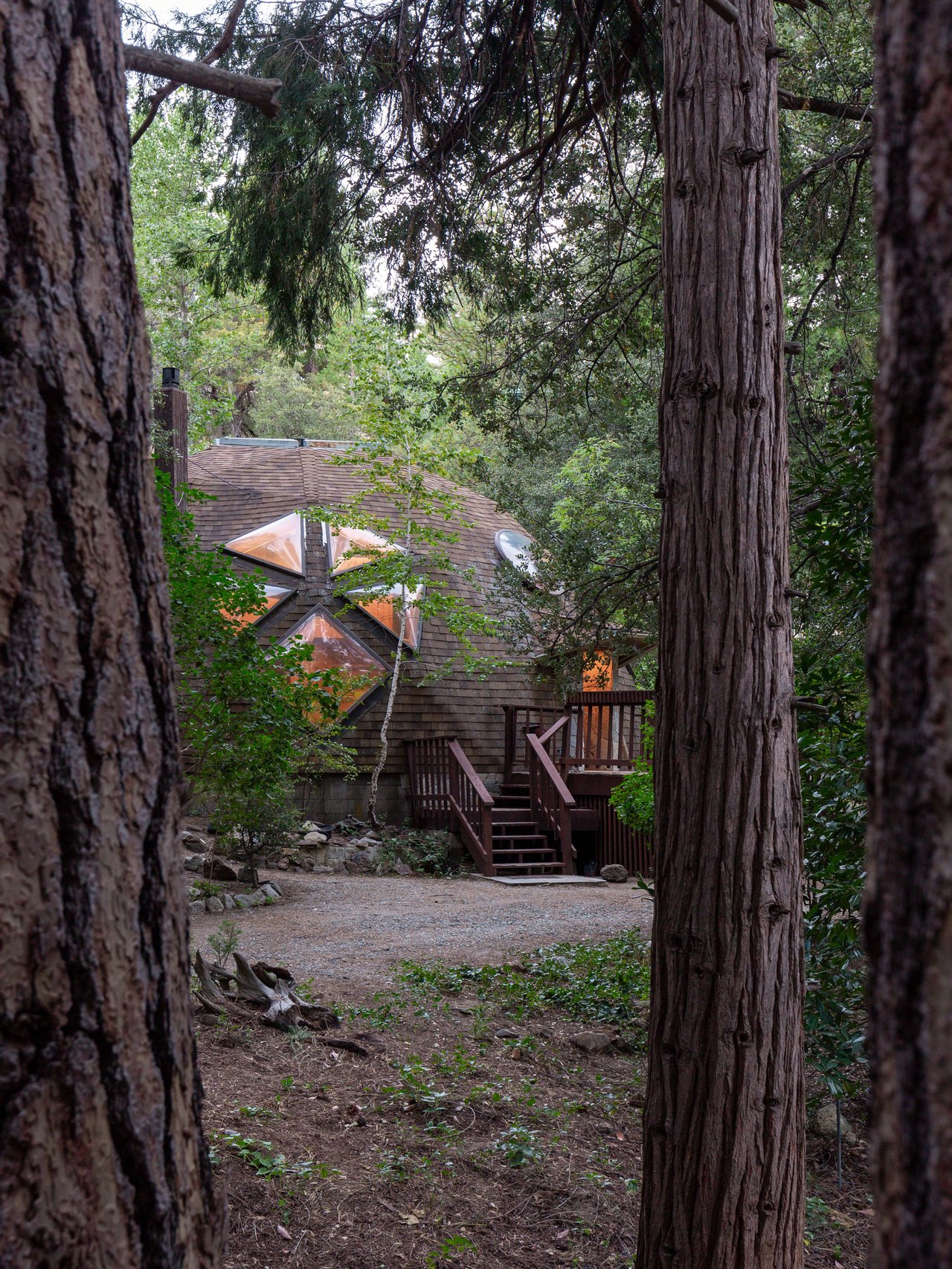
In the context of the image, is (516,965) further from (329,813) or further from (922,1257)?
(329,813)

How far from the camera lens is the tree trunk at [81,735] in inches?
43.4

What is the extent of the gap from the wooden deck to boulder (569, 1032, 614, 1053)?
714cm

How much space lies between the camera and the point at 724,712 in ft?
9.53

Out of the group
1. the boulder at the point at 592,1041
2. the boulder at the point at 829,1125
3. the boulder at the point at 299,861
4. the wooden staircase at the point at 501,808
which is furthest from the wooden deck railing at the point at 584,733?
the boulder at the point at 829,1125

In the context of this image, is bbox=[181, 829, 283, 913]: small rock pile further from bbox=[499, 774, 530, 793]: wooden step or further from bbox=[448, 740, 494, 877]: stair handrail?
bbox=[499, 774, 530, 793]: wooden step

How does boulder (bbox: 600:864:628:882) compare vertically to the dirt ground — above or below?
below

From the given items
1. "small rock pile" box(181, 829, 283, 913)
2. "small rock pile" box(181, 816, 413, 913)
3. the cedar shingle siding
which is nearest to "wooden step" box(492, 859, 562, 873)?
"small rock pile" box(181, 816, 413, 913)

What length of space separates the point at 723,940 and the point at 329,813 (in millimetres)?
12514

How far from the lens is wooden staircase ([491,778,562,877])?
13.2 m

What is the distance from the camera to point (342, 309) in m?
6.04

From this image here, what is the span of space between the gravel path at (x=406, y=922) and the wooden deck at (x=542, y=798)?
1.08 m

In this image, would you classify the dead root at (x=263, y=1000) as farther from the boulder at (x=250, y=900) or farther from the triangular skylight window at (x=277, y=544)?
the triangular skylight window at (x=277, y=544)

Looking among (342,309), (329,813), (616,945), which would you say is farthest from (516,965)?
(329,813)

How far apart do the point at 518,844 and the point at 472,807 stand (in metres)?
0.82
